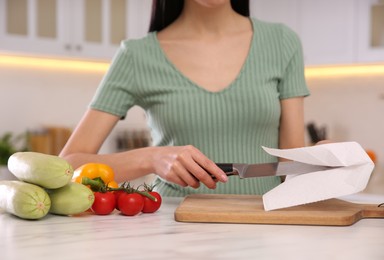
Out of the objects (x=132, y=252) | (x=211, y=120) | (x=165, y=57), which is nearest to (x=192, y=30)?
(x=165, y=57)

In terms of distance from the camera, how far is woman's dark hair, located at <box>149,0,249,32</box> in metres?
1.90

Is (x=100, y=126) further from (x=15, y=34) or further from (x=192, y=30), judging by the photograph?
(x=15, y=34)

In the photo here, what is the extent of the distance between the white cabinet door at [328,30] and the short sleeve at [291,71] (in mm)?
1843

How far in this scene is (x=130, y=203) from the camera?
1.17 m

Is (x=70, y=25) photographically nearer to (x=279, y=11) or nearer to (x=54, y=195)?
(x=279, y=11)

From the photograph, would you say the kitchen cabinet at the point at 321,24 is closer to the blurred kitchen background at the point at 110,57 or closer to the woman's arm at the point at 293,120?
the blurred kitchen background at the point at 110,57

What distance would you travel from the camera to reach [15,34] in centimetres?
341

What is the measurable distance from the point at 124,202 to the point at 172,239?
240 mm

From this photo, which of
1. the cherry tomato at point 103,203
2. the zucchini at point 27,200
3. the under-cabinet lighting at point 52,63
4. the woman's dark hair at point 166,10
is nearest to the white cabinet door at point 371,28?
the under-cabinet lighting at point 52,63

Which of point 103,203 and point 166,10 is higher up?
point 166,10

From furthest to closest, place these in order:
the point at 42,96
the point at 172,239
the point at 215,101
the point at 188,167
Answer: the point at 42,96, the point at 215,101, the point at 188,167, the point at 172,239

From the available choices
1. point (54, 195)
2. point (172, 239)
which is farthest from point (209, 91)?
→ point (172, 239)

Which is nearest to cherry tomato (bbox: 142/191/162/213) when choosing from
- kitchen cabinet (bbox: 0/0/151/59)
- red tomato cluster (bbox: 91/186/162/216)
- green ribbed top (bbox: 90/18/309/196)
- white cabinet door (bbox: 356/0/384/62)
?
red tomato cluster (bbox: 91/186/162/216)

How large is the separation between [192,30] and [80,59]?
6.52 ft
